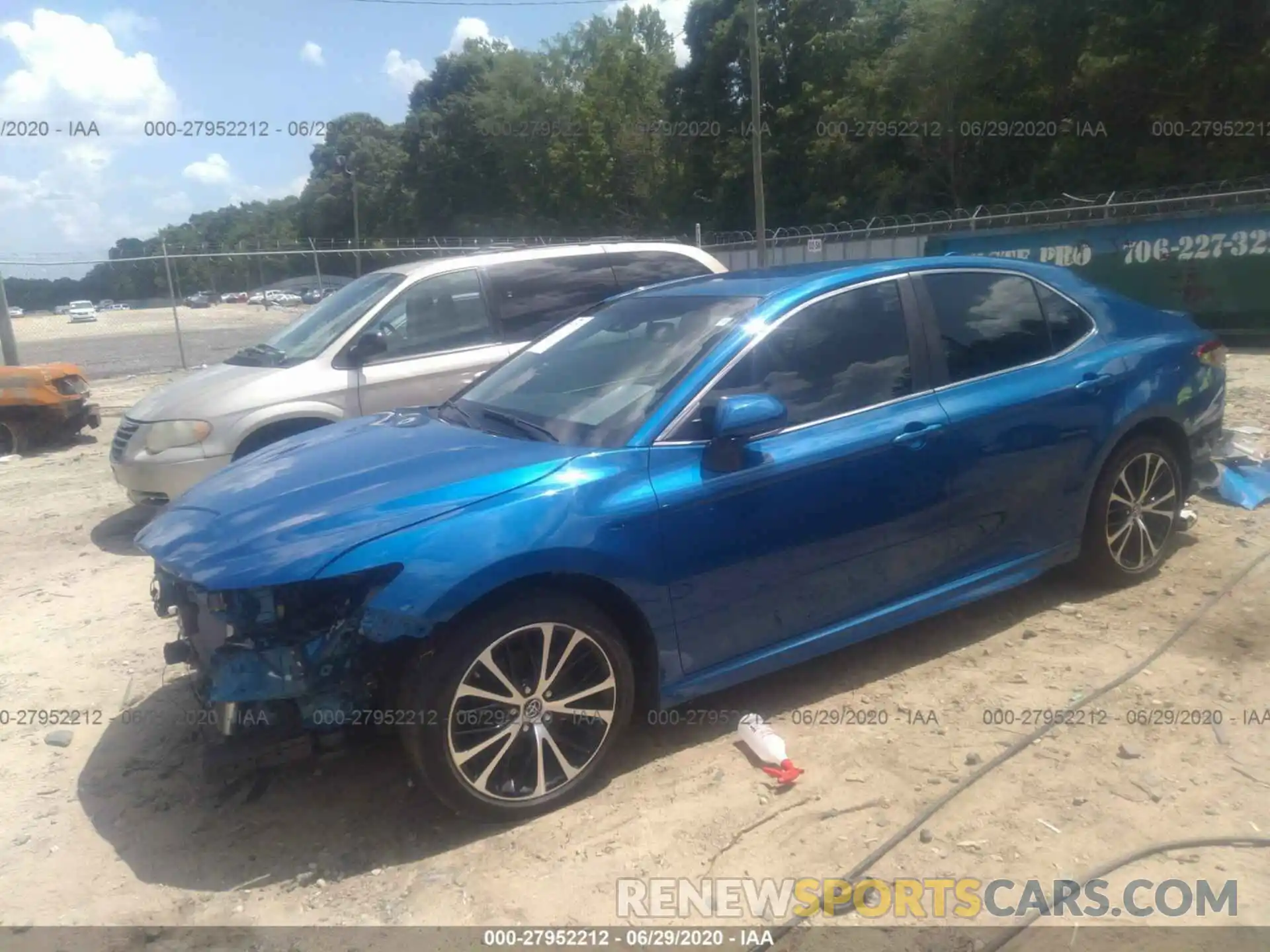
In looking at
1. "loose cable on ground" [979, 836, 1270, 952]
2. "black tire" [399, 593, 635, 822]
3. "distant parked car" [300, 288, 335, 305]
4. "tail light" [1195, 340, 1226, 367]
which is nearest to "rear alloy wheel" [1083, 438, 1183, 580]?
"tail light" [1195, 340, 1226, 367]

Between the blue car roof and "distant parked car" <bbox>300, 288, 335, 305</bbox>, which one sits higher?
"distant parked car" <bbox>300, 288, 335, 305</bbox>

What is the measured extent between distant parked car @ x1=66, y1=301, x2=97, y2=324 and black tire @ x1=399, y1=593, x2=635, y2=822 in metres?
19.6

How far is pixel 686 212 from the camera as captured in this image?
46062 millimetres

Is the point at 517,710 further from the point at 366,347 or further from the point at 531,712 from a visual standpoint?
the point at 366,347

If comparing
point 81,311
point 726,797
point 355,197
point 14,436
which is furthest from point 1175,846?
point 355,197

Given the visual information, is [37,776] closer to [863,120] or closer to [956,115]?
[956,115]

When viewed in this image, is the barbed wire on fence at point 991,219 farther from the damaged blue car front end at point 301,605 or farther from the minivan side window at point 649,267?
the damaged blue car front end at point 301,605

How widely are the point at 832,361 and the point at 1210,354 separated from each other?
2.41 metres

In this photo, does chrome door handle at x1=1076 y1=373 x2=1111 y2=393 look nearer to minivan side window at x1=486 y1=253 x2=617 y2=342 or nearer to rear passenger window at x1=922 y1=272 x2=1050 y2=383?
rear passenger window at x1=922 y1=272 x2=1050 y2=383

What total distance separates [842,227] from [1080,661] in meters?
29.9

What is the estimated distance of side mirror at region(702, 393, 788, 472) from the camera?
10.8ft

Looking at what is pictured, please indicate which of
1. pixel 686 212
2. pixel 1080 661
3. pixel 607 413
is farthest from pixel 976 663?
pixel 686 212

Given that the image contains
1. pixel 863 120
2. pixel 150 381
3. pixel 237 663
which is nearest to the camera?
pixel 237 663

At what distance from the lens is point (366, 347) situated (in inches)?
250
